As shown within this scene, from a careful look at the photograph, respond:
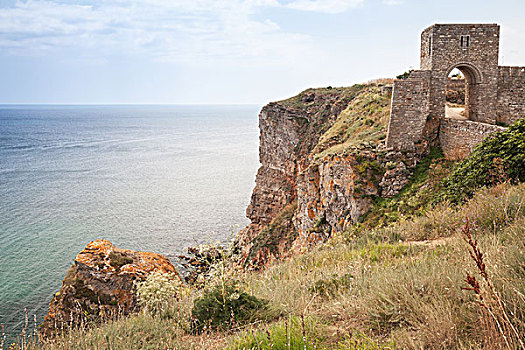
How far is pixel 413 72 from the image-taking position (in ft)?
55.2

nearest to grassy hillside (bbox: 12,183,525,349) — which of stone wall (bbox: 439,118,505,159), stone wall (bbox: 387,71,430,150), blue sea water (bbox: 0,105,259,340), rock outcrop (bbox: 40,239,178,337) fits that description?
blue sea water (bbox: 0,105,259,340)

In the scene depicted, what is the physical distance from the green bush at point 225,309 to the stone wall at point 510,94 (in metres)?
17.2

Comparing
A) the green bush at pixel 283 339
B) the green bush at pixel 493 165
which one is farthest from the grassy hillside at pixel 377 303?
the green bush at pixel 493 165

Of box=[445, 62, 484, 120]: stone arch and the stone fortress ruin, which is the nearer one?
the stone fortress ruin

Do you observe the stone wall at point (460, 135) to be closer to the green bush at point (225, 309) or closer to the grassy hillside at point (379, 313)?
the grassy hillside at point (379, 313)

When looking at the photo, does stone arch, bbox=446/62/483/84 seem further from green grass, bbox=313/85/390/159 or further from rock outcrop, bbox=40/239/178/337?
rock outcrop, bbox=40/239/178/337

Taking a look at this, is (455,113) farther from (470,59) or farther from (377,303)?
(377,303)

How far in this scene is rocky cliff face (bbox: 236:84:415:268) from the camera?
1750 cm

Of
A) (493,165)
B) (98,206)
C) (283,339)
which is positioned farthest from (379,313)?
(98,206)

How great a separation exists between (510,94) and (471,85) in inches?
69.7

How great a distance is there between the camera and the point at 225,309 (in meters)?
5.34

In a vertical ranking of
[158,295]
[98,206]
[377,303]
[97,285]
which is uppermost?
[377,303]

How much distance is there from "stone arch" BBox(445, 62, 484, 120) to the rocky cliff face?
3.85 metres

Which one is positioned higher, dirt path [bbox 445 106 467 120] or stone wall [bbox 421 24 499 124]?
stone wall [bbox 421 24 499 124]
